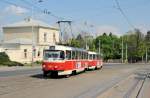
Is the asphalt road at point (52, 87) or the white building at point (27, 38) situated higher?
the white building at point (27, 38)

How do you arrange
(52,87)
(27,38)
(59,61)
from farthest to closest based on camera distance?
(27,38) < (59,61) < (52,87)

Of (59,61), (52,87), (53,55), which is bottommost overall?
(52,87)

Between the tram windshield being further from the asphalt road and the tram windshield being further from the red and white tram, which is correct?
the asphalt road

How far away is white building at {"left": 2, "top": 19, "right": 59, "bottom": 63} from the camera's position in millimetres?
88125

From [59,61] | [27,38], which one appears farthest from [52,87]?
[27,38]

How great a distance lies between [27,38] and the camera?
9975 cm

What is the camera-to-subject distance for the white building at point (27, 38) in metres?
88.1

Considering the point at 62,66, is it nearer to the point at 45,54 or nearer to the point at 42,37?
the point at 45,54

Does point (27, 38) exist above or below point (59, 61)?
above

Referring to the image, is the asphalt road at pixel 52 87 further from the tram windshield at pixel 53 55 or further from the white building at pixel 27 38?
the white building at pixel 27 38

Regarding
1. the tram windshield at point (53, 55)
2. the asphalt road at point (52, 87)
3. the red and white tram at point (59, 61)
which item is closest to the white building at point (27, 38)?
the red and white tram at point (59, 61)

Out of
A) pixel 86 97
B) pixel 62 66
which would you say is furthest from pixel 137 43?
pixel 86 97

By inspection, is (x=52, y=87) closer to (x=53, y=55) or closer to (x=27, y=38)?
(x=53, y=55)

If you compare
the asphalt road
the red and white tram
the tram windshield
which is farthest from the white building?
the asphalt road
